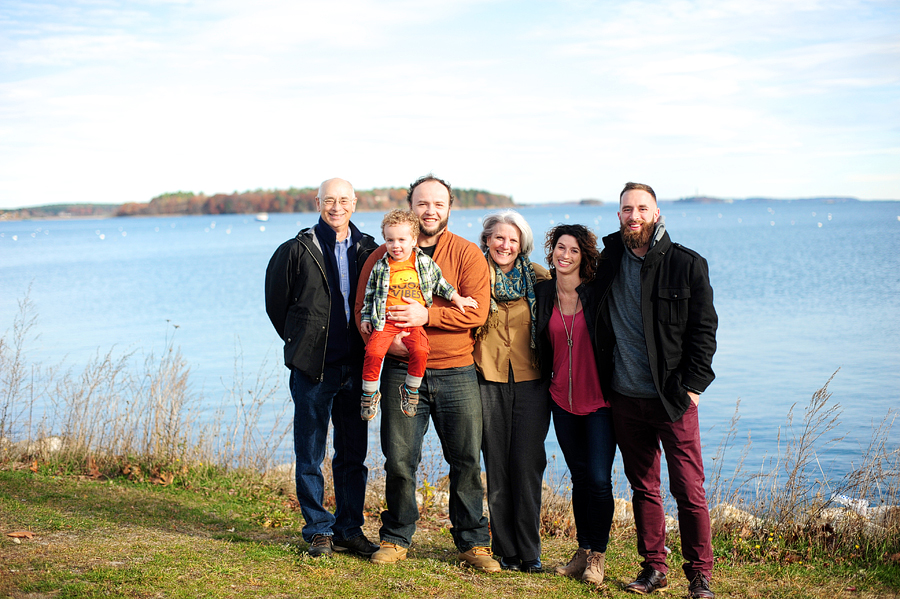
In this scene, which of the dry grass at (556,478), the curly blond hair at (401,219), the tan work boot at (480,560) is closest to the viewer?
the curly blond hair at (401,219)

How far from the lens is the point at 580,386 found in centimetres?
455

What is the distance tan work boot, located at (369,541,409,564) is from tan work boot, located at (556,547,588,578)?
1101mm

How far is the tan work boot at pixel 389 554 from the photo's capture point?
4.70 meters

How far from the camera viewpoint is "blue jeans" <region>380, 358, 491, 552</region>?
4551 millimetres

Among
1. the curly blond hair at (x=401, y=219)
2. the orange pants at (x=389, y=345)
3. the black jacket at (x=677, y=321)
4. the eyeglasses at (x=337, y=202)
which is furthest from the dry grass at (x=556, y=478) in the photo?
the eyeglasses at (x=337, y=202)

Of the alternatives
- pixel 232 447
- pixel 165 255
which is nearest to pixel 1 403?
pixel 232 447

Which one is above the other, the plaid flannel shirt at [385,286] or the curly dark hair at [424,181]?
the curly dark hair at [424,181]

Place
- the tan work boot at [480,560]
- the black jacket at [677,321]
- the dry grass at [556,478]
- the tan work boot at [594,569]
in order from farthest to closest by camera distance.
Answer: the dry grass at [556,478] → the tan work boot at [480,560] → the tan work boot at [594,569] → the black jacket at [677,321]

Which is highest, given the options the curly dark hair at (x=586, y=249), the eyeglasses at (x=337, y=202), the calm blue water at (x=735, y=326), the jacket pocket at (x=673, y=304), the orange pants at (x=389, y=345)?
the eyeglasses at (x=337, y=202)

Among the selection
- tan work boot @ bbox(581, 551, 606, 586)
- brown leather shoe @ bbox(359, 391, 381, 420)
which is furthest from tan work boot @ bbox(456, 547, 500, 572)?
brown leather shoe @ bbox(359, 391, 381, 420)

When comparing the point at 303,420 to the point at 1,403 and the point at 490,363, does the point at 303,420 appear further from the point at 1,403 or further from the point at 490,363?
the point at 1,403

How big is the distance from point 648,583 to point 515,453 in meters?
1.20

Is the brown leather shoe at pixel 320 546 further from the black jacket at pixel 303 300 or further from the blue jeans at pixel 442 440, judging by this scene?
the black jacket at pixel 303 300

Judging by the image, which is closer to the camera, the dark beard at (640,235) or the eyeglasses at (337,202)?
the dark beard at (640,235)
